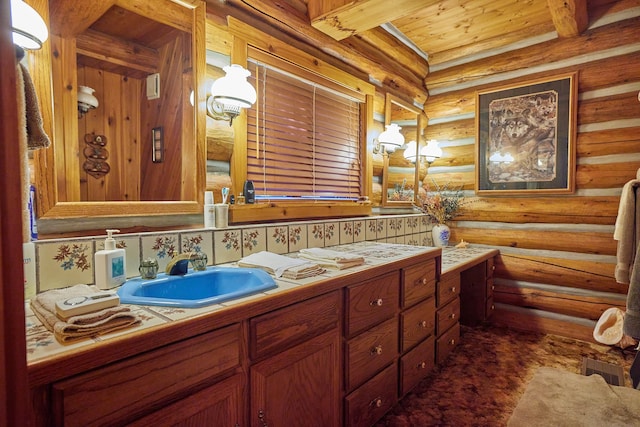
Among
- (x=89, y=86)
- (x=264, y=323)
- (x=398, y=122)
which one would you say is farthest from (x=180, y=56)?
(x=398, y=122)

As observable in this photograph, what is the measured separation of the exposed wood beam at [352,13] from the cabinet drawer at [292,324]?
1.72 meters

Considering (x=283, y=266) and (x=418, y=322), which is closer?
(x=283, y=266)

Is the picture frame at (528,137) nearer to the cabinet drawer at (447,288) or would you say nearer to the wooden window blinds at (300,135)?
the cabinet drawer at (447,288)

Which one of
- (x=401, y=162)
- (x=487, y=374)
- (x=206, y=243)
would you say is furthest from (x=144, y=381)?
(x=401, y=162)

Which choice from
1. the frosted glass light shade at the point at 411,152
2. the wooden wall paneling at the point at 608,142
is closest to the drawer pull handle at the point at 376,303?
the frosted glass light shade at the point at 411,152

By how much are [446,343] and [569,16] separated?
2.66 metres

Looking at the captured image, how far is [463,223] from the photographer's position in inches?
143

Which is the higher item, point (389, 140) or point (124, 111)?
point (389, 140)

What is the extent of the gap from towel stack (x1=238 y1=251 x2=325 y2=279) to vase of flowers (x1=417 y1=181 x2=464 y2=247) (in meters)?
2.31

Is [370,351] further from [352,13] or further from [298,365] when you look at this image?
[352,13]

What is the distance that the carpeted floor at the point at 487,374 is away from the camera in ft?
6.46

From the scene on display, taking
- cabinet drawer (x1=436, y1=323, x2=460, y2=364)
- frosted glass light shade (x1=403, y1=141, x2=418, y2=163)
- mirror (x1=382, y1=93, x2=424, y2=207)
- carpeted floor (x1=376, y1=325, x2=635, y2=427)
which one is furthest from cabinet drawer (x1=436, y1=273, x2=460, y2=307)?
frosted glass light shade (x1=403, y1=141, x2=418, y2=163)

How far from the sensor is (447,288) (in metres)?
2.50

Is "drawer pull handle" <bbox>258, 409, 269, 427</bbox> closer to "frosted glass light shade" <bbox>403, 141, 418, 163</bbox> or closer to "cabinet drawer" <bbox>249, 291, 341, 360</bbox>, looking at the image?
"cabinet drawer" <bbox>249, 291, 341, 360</bbox>
